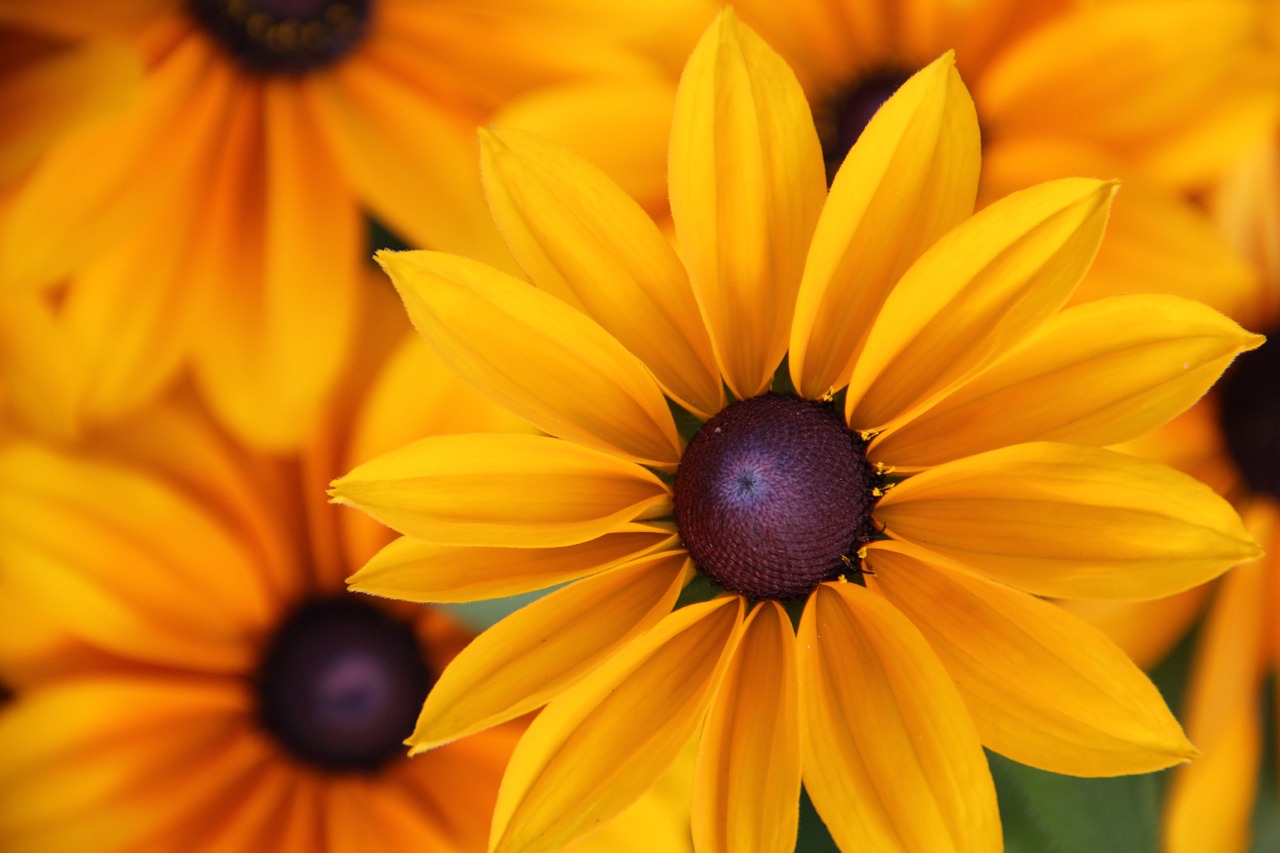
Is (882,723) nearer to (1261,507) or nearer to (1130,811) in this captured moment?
(1130,811)

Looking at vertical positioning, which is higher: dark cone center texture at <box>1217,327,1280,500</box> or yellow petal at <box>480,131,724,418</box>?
yellow petal at <box>480,131,724,418</box>

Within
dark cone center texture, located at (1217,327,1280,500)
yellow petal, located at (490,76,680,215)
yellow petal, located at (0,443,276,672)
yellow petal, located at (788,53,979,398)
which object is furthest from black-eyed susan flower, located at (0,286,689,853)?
dark cone center texture, located at (1217,327,1280,500)

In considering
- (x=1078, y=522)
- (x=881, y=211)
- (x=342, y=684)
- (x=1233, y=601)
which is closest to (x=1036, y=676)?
(x=1078, y=522)

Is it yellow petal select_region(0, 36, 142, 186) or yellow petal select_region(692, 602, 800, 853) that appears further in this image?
yellow petal select_region(0, 36, 142, 186)

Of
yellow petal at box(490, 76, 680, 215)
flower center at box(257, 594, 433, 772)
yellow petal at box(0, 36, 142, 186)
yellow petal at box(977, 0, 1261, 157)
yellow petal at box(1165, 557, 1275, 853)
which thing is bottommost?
yellow petal at box(1165, 557, 1275, 853)

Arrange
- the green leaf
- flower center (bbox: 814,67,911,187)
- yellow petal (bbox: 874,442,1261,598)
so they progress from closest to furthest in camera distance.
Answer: yellow petal (bbox: 874,442,1261,598) < the green leaf < flower center (bbox: 814,67,911,187)

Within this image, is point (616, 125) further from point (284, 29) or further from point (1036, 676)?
point (1036, 676)

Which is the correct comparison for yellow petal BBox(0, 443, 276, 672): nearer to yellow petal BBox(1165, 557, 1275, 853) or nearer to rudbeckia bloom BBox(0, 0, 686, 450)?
rudbeckia bloom BBox(0, 0, 686, 450)

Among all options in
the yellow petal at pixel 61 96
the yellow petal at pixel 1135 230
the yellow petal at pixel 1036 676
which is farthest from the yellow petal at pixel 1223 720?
the yellow petal at pixel 61 96

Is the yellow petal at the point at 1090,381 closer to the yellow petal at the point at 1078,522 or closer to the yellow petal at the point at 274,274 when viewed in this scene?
the yellow petal at the point at 1078,522
